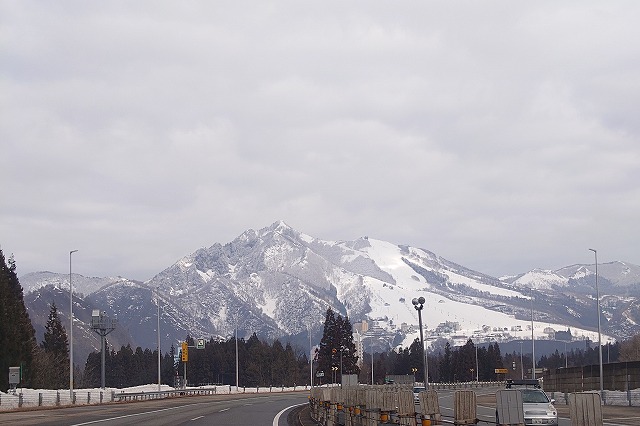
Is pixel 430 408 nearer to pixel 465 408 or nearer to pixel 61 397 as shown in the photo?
pixel 465 408

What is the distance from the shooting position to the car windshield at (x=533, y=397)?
34.5 metres

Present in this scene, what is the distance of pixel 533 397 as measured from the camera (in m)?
34.8

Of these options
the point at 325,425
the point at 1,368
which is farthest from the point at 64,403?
the point at 325,425

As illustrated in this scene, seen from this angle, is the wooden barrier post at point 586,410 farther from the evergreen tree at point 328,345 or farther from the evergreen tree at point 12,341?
the evergreen tree at point 328,345

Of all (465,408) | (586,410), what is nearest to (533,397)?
(465,408)

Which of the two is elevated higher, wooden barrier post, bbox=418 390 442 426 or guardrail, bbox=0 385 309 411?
wooden barrier post, bbox=418 390 442 426

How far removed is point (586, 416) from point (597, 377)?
205 ft

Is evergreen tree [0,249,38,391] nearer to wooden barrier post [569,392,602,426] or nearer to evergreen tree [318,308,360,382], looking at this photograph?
wooden barrier post [569,392,602,426]

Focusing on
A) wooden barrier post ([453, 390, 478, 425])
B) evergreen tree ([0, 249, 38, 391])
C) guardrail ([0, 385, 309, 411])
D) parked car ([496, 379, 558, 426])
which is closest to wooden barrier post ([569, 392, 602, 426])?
wooden barrier post ([453, 390, 478, 425])

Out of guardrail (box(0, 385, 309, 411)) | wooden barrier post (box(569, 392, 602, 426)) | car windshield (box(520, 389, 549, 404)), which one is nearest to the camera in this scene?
wooden barrier post (box(569, 392, 602, 426))

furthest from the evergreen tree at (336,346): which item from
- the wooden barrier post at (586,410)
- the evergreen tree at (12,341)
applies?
the wooden barrier post at (586,410)

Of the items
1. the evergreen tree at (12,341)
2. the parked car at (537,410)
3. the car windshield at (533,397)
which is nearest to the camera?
the parked car at (537,410)

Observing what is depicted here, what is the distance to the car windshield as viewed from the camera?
113 ft

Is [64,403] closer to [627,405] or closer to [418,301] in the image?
[418,301]
